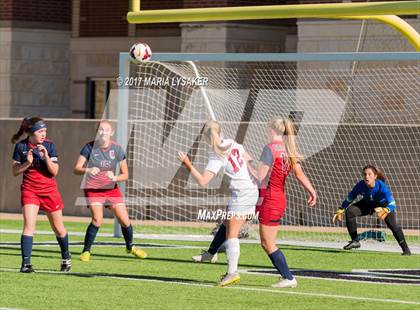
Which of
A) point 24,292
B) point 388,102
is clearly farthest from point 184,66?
point 24,292

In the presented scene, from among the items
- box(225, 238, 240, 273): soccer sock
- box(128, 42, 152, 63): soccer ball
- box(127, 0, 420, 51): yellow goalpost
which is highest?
box(127, 0, 420, 51): yellow goalpost

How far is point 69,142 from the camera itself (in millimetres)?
28047

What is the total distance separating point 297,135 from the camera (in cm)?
2467

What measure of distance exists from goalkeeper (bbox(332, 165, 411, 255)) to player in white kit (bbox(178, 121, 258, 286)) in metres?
5.04

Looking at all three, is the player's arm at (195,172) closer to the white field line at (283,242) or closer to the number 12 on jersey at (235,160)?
the number 12 on jersey at (235,160)

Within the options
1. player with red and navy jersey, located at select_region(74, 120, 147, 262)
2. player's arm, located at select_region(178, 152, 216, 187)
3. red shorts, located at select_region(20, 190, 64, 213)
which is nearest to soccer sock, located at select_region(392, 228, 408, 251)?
player with red and navy jersey, located at select_region(74, 120, 147, 262)

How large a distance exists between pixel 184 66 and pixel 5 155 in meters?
7.13

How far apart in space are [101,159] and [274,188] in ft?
12.9

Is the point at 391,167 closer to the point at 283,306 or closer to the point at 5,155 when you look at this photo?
the point at 5,155

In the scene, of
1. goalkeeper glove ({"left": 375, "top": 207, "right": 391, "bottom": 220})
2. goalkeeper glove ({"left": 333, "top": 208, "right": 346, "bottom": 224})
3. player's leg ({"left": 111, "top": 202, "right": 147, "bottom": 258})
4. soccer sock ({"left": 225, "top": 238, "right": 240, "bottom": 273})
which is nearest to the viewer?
soccer sock ({"left": 225, "top": 238, "right": 240, "bottom": 273})

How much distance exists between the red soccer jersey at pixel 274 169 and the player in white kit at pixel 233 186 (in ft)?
0.64

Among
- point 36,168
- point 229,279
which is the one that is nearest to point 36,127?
point 36,168

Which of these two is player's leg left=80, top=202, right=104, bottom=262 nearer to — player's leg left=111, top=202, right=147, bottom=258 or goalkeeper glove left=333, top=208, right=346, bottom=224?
player's leg left=111, top=202, right=147, bottom=258

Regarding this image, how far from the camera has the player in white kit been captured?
14.5m
